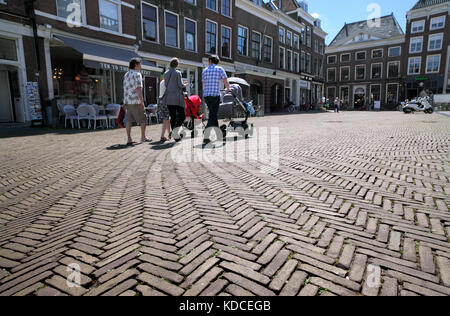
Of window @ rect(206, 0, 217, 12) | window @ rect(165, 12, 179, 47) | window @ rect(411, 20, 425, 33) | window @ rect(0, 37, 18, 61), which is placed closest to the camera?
window @ rect(0, 37, 18, 61)

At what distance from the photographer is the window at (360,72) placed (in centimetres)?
4372

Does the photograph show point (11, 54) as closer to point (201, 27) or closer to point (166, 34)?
point (166, 34)

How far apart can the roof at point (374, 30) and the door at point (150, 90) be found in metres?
40.3

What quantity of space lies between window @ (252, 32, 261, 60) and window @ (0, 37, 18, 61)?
18410mm

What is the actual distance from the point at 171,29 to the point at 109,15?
4.17 m

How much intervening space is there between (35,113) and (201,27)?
12.1m

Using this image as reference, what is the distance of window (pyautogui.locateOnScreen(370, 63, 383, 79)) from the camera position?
42.2m

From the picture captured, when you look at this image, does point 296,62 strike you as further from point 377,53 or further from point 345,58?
point 377,53

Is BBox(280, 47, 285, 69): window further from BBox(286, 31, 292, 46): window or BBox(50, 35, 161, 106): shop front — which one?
BBox(50, 35, 161, 106): shop front

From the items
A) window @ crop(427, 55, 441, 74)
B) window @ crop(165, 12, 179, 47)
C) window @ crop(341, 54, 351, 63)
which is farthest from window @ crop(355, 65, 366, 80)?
window @ crop(165, 12, 179, 47)

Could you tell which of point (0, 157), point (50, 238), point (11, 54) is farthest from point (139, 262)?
point (11, 54)

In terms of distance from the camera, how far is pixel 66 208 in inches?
102

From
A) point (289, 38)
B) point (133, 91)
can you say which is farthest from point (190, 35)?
point (289, 38)

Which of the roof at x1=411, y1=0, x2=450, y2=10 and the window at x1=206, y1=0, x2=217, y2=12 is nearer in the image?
the window at x1=206, y1=0, x2=217, y2=12
